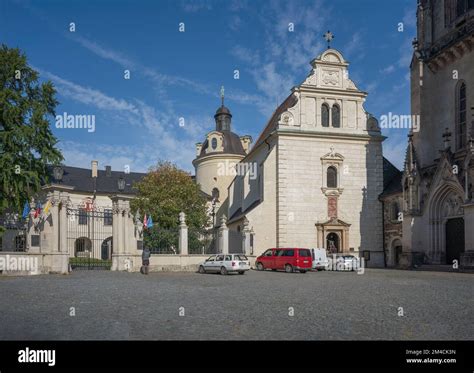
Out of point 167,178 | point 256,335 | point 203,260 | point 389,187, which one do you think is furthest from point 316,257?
point 256,335

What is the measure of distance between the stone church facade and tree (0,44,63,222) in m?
24.7

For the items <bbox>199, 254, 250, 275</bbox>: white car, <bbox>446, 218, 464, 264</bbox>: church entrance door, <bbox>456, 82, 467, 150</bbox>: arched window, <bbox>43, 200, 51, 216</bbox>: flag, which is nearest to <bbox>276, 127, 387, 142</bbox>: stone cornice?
<bbox>456, 82, 467, 150</bbox>: arched window

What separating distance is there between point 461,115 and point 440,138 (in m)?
2.31

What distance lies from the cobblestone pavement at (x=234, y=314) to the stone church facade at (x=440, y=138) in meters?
17.1

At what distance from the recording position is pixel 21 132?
94.3ft

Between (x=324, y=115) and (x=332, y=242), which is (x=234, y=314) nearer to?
(x=332, y=242)

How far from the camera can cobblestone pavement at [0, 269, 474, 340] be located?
26.3 ft

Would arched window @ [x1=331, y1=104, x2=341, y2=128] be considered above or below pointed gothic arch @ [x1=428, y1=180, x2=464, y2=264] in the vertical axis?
above

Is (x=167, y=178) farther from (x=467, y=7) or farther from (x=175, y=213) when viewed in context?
(x=467, y=7)

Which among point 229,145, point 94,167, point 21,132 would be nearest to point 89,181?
point 94,167

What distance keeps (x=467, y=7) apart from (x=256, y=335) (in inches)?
1249

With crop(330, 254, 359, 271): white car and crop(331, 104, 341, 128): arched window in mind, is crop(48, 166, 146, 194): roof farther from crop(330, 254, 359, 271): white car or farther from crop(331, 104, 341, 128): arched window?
crop(330, 254, 359, 271): white car

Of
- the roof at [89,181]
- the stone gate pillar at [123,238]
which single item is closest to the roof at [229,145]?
the roof at [89,181]

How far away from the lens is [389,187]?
127 ft
